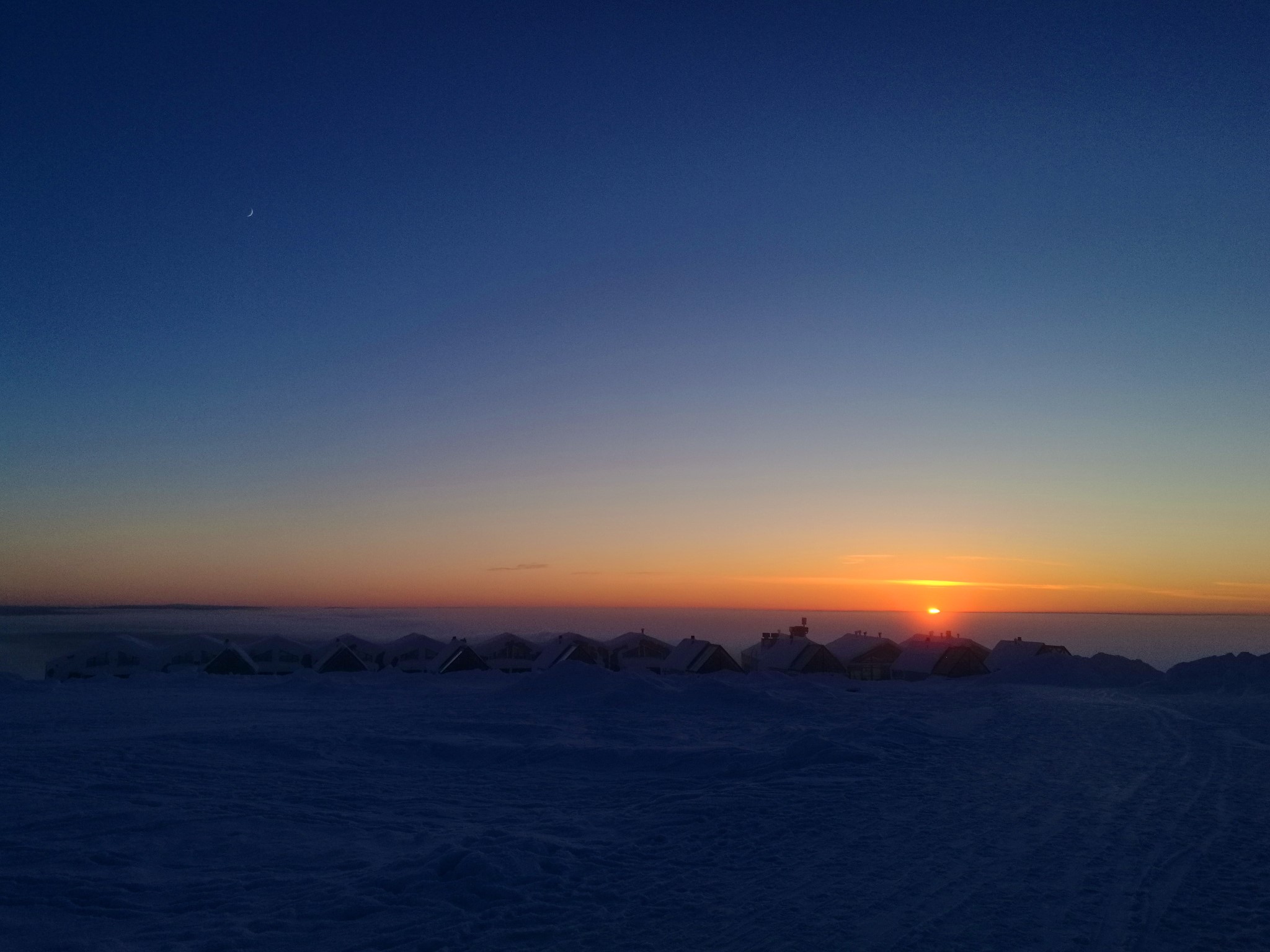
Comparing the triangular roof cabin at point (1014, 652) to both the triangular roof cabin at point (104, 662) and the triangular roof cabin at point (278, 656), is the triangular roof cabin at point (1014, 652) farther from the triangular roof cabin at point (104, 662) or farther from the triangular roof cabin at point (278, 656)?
the triangular roof cabin at point (104, 662)

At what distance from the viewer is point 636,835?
14.3m

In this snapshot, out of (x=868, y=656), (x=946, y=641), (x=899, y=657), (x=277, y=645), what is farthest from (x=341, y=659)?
(x=946, y=641)

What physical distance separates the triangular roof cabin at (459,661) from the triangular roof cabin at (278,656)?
931cm

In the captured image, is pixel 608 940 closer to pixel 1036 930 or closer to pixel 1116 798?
pixel 1036 930

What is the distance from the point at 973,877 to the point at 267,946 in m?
9.15

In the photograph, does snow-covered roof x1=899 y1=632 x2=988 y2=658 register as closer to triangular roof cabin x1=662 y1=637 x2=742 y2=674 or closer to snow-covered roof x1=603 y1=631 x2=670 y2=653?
triangular roof cabin x1=662 y1=637 x2=742 y2=674

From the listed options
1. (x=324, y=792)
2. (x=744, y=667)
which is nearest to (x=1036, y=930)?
(x=324, y=792)

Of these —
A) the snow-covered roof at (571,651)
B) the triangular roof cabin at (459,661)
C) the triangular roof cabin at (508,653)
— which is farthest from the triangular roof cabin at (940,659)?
the triangular roof cabin at (459,661)

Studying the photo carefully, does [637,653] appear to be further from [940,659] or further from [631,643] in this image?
[940,659]

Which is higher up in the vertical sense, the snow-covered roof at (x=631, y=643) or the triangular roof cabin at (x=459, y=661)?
the snow-covered roof at (x=631, y=643)

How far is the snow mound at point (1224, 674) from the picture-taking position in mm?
43688

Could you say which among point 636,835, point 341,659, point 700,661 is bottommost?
point 341,659

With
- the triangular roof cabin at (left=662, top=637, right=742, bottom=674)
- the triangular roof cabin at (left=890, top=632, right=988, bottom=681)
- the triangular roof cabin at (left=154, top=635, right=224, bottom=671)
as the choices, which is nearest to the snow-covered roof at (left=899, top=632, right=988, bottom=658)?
the triangular roof cabin at (left=890, top=632, right=988, bottom=681)

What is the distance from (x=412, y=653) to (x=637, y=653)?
1743 cm
